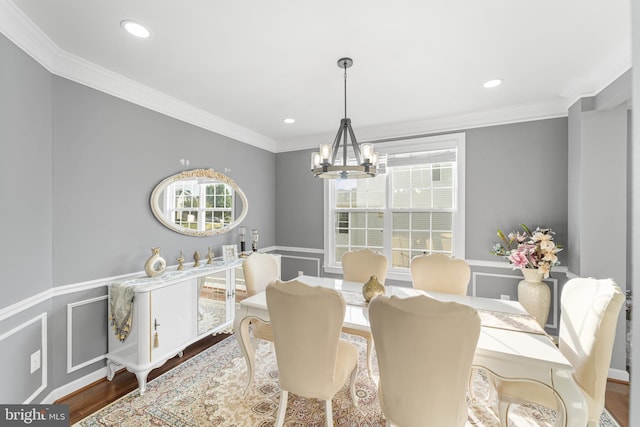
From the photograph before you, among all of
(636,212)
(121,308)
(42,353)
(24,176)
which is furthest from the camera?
(121,308)

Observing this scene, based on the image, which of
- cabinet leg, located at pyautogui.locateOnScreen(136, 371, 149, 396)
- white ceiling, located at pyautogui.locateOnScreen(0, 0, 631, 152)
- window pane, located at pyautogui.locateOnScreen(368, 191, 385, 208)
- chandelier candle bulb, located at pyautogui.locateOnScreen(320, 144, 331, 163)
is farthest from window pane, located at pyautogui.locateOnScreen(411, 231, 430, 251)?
cabinet leg, located at pyautogui.locateOnScreen(136, 371, 149, 396)

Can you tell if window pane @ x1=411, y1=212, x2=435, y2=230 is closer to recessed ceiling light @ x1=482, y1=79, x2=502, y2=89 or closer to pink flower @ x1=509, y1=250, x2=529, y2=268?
pink flower @ x1=509, y1=250, x2=529, y2=268

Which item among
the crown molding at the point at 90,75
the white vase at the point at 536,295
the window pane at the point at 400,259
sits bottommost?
the white vase at the point at 536,295

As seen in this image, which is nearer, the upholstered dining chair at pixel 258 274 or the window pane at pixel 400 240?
the upholstered dining chair at pixel 258 274

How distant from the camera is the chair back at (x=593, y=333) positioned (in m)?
1.44

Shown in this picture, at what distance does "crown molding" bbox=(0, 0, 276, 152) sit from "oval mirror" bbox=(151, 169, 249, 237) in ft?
2.05

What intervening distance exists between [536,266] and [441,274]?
112cm

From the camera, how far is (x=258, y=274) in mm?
2723

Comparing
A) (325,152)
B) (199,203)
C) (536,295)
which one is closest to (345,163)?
(325,152)

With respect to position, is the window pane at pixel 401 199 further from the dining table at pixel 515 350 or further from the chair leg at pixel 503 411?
the chair leg at pixel 503 411

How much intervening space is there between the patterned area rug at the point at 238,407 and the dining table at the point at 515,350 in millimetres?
325

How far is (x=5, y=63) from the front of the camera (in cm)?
171

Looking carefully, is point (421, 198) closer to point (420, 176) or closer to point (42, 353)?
point (420, 176)

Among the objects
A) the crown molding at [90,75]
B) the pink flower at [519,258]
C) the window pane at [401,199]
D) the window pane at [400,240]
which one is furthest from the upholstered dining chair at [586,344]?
the crown molding at [90,75]
